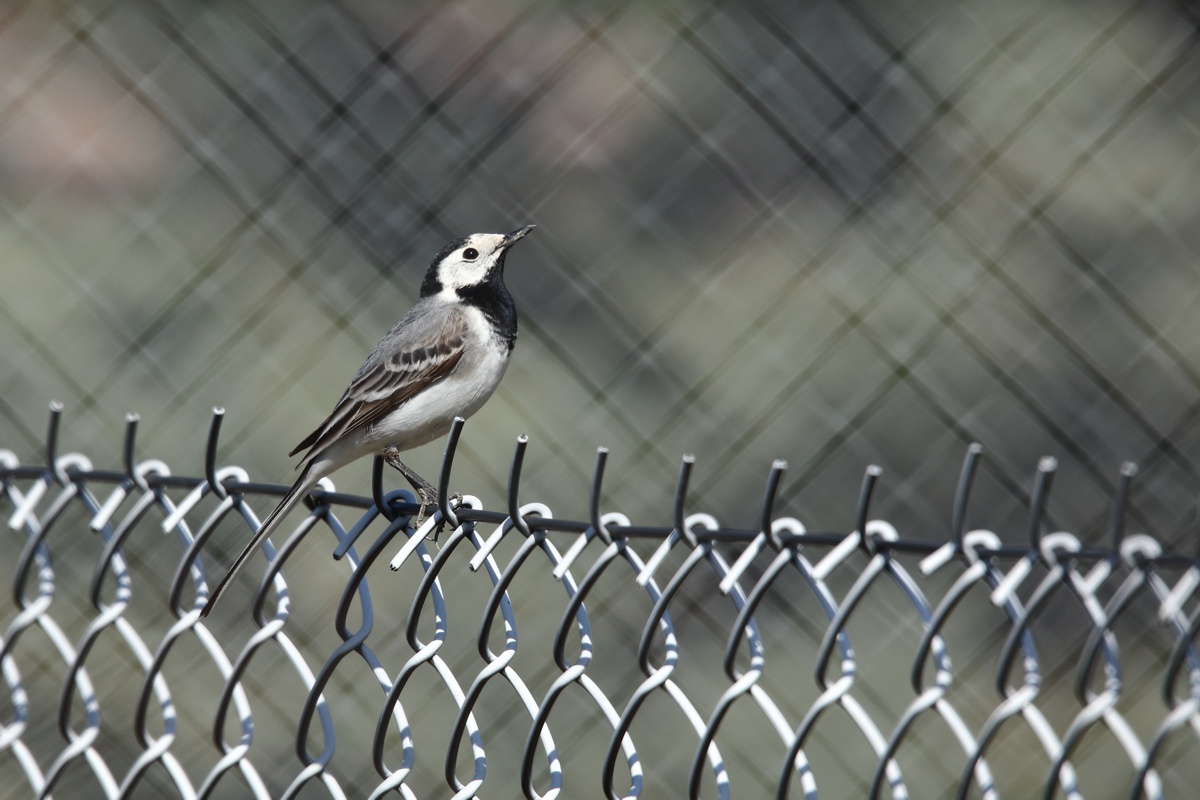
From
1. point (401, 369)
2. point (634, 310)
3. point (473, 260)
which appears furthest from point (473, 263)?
point (634, 310)

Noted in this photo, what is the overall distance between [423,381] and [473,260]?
408mm

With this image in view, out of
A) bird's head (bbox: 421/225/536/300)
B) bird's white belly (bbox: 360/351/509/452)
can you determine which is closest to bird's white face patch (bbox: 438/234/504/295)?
bird's head (bbox: 421/225/536/300)

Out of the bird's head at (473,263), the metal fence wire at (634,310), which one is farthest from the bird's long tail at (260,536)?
the metal fence wire at (634,310)

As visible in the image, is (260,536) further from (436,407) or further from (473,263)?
(473,263)

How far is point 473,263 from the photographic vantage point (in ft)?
8.82

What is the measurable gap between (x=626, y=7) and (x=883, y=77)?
3.41ft

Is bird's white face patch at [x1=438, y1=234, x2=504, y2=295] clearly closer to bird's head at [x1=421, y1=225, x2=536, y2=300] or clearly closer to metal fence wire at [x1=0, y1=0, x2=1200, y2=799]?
bird's head at [x1=421, y1=225, x2=536, y2=300]

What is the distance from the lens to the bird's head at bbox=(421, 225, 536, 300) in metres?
2.66

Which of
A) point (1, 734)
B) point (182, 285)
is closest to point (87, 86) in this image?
point (182, 285)

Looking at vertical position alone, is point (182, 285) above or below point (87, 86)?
below

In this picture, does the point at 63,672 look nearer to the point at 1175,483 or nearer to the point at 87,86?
the point at 87,86

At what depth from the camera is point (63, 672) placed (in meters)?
3.87

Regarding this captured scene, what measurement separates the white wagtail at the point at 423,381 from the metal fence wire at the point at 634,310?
4.34 ft

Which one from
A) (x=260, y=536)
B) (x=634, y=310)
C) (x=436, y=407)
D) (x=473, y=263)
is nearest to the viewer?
(x=260, y=536)
